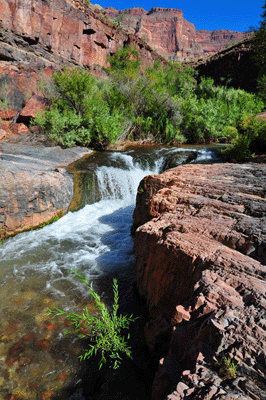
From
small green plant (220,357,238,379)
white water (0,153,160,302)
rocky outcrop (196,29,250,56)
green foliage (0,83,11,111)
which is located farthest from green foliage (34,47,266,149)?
rocky outcrop (196,29,250,56)

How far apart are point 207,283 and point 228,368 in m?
0.62

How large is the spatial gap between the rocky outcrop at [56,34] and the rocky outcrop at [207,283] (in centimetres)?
1609

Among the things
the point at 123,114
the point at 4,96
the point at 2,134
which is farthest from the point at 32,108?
the point at 123,114

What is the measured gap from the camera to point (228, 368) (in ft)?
3.89

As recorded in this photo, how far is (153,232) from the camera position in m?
2.81

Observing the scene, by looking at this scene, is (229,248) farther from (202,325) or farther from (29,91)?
(29,91)

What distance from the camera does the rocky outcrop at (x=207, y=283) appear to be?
121 cm

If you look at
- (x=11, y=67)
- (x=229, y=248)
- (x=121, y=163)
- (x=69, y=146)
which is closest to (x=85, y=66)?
(x=11, y=67)

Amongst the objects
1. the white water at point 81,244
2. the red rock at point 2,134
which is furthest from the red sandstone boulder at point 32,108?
the white water at point 81,244

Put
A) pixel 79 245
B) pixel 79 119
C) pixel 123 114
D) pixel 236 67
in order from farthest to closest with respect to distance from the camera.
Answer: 1. pixel 236 67
2. pixel 123 114
3. pixel 79 119
4. pixel 79 245

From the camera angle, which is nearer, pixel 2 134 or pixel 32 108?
pixel 2 134

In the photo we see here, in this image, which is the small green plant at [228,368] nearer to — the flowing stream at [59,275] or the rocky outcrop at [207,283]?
the rocky outcrop at [207,283]

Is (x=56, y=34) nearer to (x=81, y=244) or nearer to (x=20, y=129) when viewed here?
(x=20, y=129)

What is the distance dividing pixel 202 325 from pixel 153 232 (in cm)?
139
